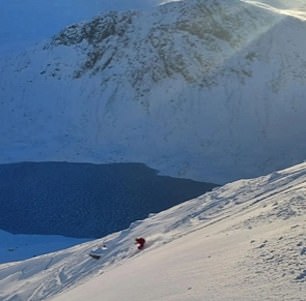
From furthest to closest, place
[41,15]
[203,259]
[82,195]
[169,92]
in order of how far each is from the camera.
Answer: [41,15] < [169,92] < [82,195] < [203,259]

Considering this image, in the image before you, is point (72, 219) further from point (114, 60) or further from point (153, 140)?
point (114, 60)

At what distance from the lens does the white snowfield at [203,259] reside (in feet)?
22.2

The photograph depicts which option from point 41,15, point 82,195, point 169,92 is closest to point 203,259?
point 82,195

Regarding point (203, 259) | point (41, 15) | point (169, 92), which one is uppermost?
point (41, 15)

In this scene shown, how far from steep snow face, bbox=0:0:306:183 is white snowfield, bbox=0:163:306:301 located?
666 inches

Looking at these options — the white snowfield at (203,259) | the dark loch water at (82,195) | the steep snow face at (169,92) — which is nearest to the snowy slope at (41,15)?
the steep snow face at (169,92)

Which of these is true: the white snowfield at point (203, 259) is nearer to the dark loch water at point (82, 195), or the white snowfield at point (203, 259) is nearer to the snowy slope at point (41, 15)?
the dark loch water at point (82, 195)

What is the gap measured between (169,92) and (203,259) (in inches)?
1211

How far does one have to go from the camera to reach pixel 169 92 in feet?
127

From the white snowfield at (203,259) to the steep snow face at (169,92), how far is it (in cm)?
1692

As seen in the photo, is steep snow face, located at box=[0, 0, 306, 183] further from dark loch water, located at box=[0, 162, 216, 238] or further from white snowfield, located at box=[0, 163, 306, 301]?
white snowfield, located at box=[0, 163, 306, 301]

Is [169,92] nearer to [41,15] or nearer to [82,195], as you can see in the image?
[82,195]

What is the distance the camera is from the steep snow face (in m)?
35.4

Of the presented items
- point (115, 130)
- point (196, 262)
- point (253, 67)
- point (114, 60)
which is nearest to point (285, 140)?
point (253, 67)
